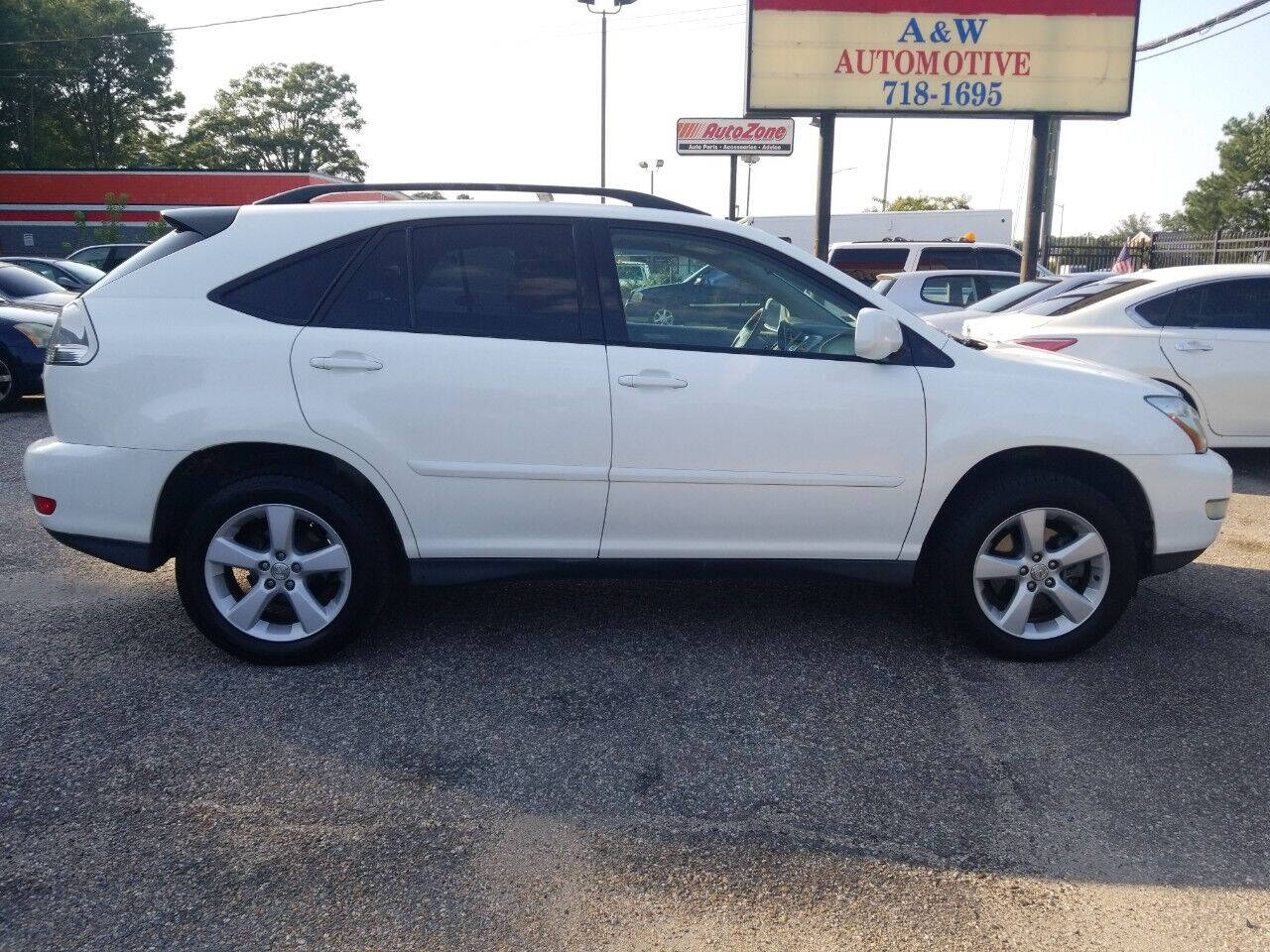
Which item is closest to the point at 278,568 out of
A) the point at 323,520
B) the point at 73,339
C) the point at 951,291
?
the point at 323,520

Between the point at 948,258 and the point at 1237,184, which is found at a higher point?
the point at 1237,184

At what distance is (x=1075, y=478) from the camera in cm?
417

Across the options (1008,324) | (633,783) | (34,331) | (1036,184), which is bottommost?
(633,783)

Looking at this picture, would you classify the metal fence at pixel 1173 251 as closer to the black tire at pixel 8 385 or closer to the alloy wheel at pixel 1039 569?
the alloy wheel at pixel 1039 569

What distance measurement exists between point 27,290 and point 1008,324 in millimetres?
10413

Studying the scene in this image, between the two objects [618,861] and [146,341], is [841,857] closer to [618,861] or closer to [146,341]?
[618,861]

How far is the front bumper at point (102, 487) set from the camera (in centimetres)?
389

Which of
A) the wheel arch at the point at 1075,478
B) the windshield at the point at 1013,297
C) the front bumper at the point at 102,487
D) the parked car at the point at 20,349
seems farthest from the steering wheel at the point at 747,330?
the parked car at the point at 20,349

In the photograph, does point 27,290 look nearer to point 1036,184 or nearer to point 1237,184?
point 1036,184

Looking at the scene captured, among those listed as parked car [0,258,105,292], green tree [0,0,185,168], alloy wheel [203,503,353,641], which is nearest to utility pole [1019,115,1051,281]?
Result: alloy wheel [203,503,353,641]

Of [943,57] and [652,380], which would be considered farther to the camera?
[943,57]

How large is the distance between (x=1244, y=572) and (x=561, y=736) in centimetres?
393

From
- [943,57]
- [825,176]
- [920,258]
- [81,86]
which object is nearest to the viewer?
[943,57]

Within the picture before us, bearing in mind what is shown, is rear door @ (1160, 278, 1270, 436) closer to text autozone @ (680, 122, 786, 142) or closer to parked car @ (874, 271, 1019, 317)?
parked car @ (874, 271, 1019, 317)
